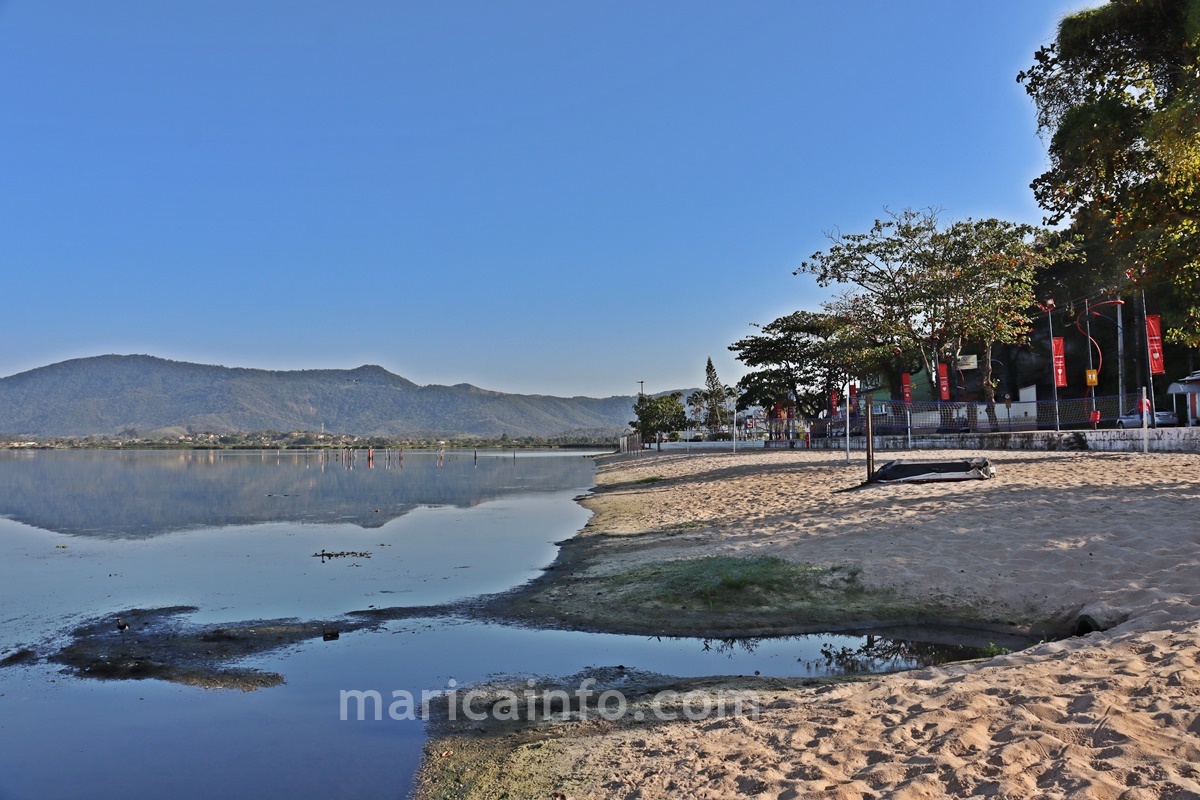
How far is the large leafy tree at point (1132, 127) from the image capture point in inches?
470

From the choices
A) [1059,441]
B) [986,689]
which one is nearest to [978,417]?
[1059,441]

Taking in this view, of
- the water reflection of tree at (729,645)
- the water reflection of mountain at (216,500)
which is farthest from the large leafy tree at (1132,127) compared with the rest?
the water reflection of mountain at (216,500)

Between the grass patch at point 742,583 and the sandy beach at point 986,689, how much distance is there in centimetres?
45

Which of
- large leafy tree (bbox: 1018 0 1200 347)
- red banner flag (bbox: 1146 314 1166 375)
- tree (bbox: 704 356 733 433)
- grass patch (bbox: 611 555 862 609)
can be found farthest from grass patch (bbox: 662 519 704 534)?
tree (bbox: 704 356 733 433)

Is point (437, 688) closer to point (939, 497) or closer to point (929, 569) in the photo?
point (929, 569)

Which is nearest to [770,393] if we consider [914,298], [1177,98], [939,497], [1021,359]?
[1021,359]

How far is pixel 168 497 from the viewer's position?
3897 cm

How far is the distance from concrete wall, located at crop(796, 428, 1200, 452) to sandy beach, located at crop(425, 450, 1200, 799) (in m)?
8.06

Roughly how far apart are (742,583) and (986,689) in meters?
5.73

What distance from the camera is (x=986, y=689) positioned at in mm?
5699

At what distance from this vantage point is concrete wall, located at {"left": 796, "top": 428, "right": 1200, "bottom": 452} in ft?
70.4

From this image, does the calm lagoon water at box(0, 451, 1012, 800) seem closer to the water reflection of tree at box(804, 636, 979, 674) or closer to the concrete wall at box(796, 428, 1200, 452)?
the water reflection of tree at box(804, 636, 979, 674)

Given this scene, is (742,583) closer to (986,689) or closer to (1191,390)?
(986,689)

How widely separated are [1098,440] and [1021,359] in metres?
42.4
